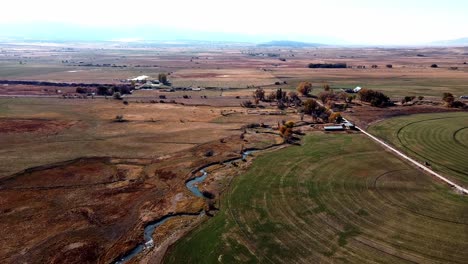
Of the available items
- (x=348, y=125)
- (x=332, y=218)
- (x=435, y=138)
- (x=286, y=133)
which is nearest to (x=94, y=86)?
(x=286, y=133)

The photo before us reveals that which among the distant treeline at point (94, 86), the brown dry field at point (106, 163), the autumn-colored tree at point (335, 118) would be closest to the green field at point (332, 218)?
the brown dry field at point (106, 163)

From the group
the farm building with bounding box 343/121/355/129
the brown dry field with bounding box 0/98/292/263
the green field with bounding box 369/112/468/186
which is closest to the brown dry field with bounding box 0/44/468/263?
the brown dry field with bounding box 0/98/292/263

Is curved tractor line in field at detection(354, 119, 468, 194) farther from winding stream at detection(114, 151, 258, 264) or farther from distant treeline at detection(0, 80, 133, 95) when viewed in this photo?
distant treeline at detection(0, 80, 133, 95)

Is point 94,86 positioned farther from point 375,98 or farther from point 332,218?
point 332,218

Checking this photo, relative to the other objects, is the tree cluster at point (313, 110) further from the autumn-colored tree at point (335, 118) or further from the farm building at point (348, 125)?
the farm building at point (348, 125)

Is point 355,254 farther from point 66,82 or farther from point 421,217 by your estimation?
point 66,82
